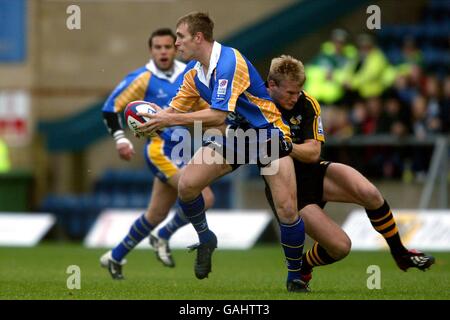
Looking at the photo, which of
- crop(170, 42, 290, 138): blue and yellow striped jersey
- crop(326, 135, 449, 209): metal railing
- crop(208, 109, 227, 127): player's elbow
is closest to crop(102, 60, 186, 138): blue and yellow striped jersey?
crop(170, 42, 290, 138): blue and yellow striped jersey

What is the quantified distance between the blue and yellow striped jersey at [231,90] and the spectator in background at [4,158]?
37.4 ft

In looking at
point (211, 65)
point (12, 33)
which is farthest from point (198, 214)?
point (12, 33)

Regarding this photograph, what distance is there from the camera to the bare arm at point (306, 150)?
8.91 metres

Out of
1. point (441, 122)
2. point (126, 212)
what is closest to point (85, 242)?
point (126, 212)

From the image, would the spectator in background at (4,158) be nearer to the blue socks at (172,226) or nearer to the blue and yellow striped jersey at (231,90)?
the blue socks at (172,226)

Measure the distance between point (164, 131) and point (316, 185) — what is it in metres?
2.31

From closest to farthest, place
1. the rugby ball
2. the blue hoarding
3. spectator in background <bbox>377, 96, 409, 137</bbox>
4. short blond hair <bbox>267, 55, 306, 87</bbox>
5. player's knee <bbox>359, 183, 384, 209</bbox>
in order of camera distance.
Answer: short blond hair <bbox>267, 55, 306, 87</bbox> → the rugby ball → player's knee <bbox>359, 183, 384, 209</bbox> → spectator in background <bbox>377, 96, 409, 137</bbox> → the blue hoarding

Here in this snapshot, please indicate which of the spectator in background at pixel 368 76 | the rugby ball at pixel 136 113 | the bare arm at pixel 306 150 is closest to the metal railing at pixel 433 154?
the spectator in background at pixel 368 76

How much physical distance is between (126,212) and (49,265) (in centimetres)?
465

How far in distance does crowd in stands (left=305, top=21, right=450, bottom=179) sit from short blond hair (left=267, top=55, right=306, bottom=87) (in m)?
7.59

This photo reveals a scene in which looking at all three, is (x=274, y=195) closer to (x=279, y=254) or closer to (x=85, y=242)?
(x=279, y=254)

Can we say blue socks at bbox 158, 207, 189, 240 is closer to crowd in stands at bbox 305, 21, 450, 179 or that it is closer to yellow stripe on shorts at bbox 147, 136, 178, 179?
yellow stripe on shorts at bbox 147, 136, 178, 179

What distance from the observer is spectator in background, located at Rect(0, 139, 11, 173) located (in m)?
20.1
